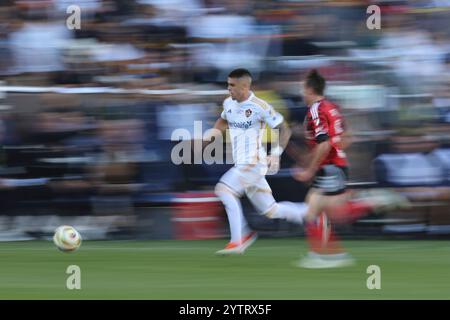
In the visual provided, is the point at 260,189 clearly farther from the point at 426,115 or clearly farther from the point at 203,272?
the point at 426,115

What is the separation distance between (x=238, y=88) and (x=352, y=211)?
102 inches

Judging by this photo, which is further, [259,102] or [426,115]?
[426,115]

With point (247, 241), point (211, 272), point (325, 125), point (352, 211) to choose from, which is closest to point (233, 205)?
point (247, 241)

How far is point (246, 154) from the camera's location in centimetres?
985

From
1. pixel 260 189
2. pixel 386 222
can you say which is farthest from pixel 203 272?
pixel 386 222

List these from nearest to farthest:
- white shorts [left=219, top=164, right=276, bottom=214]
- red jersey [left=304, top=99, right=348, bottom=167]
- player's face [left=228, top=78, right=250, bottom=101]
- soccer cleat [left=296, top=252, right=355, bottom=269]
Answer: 1. red jersey [left=304, top=99, right=348, bottom=167]
2. soccer cleat [left=296, top=252, right=355, bottom=269]
3. player's face [left=228, top=78, right=250, bottom=101]
4. white shorts [left=219, top=164, right=276, bottom=214]

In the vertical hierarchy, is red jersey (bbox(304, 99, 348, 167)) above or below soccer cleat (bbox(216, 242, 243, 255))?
above

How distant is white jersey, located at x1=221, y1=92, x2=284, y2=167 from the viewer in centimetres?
978

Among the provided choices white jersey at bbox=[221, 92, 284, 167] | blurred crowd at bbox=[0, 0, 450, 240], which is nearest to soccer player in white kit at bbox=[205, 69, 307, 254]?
white jersey at bbox=[221, 92, 284, 167]

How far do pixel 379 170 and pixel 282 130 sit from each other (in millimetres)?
2267

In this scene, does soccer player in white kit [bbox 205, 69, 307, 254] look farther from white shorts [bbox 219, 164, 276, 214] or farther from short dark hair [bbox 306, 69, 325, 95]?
short dark hair [bbox 306, 69, 325, 95]

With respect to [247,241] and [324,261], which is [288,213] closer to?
[247,241]

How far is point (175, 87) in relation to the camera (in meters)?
12.1
